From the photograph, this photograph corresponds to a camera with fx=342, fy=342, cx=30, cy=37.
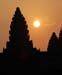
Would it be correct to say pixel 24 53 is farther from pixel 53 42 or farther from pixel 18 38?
pixel 53 42

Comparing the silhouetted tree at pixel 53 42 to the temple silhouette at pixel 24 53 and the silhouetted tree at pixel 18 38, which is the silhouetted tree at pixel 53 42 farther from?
the silhouetted tree at pixel 18 38

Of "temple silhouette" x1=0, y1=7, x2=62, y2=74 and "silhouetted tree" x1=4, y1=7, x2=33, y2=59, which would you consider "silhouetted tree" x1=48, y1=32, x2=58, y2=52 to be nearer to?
"temple silhouette" x1=0, y1=7, x2=62, y2=74

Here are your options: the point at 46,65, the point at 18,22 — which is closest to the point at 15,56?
the point at 46,65

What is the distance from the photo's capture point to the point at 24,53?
222 feet

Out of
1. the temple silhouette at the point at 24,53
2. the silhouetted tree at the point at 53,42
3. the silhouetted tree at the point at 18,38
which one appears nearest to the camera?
the temple silhouette at the point at 24,53

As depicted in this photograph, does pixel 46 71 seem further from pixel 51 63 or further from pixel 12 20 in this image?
pixel 12 20

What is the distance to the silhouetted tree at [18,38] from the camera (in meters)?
69.5

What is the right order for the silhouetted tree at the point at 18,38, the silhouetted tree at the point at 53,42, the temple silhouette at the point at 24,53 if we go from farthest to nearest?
the silhouetted tree at the point at 53,42
the silhouetted tree at the point at 18,38
the temple silhouette at the point at 24,53

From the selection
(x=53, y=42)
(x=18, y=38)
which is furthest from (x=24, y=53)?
(x=53, y=42)

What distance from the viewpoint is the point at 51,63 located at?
62.6 metres

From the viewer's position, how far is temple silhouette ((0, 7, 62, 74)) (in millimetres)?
61688

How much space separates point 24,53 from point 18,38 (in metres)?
5.97

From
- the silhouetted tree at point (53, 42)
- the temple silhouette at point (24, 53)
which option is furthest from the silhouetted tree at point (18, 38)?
the silhouetted tree at point (53, 42)

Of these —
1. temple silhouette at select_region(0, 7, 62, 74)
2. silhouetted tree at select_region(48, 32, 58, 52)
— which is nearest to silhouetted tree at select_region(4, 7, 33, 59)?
temple silhouette at select_region(0, 7, 62, 74)
